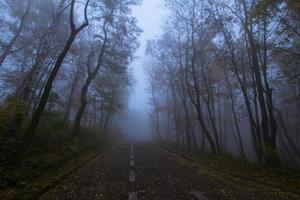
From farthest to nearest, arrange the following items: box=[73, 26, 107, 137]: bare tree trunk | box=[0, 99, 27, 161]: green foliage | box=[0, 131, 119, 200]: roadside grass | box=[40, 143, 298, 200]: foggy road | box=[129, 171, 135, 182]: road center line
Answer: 1. box=[73, 26, 107, 137]: bare tree trunk
2. box=[0, 99, 27, 161]: green foliage
3. box=[129, 171, 135, 182]: road center line
4. box=[0, 131, 119, 200]: roadside grass
5. box=[40, 143, 298, 200]: foggy road

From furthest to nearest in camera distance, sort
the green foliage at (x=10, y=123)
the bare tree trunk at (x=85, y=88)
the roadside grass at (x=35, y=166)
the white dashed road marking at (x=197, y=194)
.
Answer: the bare tree trunk at (x=85, y=88), the green foliage at (x=10, y=123), the roadside grass at (x=35, y=166), the white dashed road marking at (x=197, y=194)

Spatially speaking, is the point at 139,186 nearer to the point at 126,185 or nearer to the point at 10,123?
the point at 126,185

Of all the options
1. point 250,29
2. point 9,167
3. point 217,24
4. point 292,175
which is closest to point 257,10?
point 250,29

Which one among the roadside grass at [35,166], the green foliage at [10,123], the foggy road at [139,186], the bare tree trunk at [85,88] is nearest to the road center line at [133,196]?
the foggy road at [139,186]

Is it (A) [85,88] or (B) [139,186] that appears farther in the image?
(A) [85,88]

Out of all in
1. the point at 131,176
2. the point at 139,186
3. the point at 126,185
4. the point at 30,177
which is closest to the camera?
the point at 139,186

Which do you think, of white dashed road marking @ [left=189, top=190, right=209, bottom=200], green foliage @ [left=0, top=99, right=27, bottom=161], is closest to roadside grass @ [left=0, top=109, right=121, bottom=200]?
green foliage @ [left=0, top=99, right=27, bottom=161]

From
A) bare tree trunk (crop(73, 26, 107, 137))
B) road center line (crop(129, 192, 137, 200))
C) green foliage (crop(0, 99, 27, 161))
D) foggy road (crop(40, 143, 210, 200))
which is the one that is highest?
bare tree trunk (crop(73, 26, 107, 137))

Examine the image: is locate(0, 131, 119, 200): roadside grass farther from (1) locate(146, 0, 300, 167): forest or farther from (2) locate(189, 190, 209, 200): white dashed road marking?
(1) locate(146, 0, 300, 167): forest

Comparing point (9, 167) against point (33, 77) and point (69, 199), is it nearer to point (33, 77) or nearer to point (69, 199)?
point (69, 199)

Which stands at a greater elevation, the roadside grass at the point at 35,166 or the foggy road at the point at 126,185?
the roadside grass at the point at 35,166

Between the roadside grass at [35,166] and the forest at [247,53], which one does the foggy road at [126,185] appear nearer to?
the roadside grass at [35,166]

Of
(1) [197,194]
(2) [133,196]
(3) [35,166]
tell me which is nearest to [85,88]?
(3) [35,166]

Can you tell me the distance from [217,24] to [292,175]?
1148 centimetres
